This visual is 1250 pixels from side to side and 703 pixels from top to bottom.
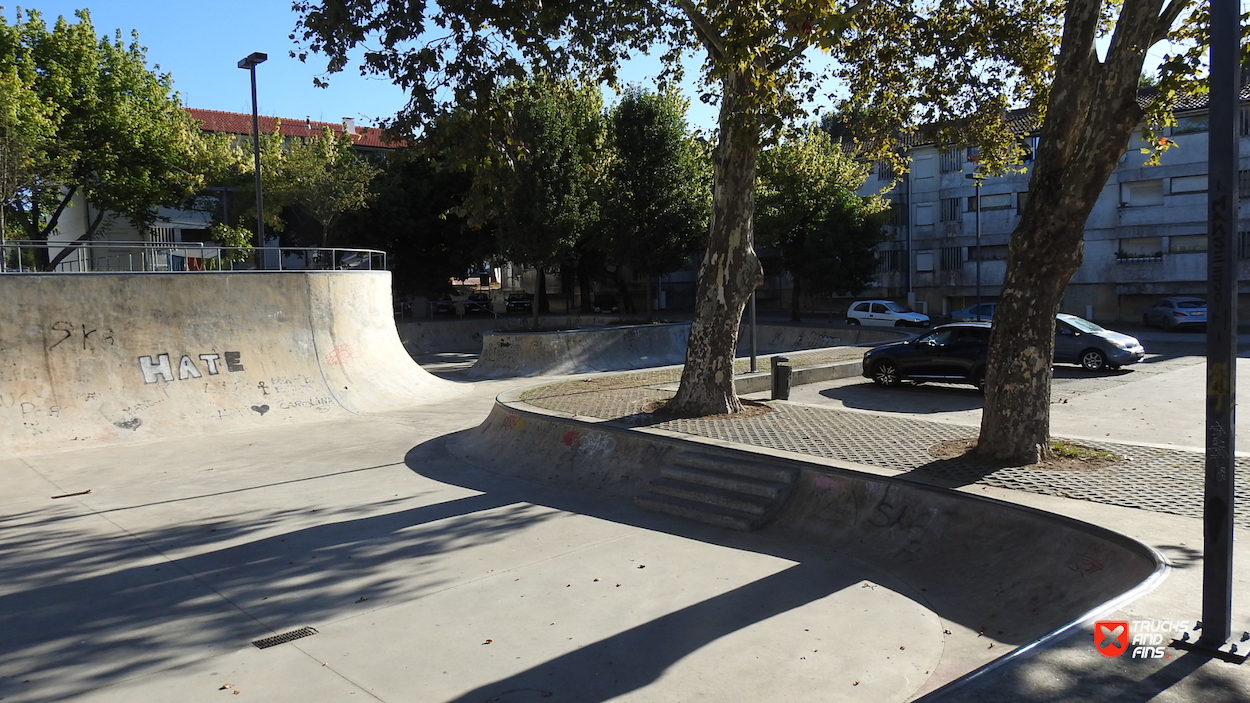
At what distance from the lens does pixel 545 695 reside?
501cm

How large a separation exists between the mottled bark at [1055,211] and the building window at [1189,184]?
33.0m

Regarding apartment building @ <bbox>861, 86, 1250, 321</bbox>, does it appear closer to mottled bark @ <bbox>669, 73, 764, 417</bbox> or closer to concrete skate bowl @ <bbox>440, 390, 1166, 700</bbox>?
mottled bark @ <bbox>669, 73, 764, 417</bbox>

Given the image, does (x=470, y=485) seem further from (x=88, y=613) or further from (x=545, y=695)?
(x=545, y=695)

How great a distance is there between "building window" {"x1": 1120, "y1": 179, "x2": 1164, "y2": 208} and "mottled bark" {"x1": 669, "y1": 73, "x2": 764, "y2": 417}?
32408mm

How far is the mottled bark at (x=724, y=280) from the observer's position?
40.3 feet

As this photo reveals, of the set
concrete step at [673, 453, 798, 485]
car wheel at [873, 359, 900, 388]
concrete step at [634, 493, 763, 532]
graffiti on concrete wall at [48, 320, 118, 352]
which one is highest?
graffiti on concrete wall at [48, 320, 118, 352]

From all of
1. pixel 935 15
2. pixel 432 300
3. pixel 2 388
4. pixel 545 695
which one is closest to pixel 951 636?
pixel 545 695

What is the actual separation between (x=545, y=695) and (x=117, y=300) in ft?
45.6

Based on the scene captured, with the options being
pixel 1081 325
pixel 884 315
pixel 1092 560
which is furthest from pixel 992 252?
pixel 1092 560

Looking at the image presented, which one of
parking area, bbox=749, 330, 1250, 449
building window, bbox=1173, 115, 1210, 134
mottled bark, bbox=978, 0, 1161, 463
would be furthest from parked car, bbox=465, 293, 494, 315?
mottled bark, bbox=978, 0, 1161, 463

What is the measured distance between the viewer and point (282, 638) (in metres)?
6.00

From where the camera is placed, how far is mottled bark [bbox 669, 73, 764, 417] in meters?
12.3

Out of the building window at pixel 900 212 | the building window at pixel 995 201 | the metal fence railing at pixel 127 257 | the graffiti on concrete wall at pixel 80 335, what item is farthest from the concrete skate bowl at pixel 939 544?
the building window at pixel 900 212

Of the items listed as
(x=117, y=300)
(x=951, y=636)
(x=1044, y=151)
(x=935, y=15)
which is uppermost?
(x=935, y=15)
